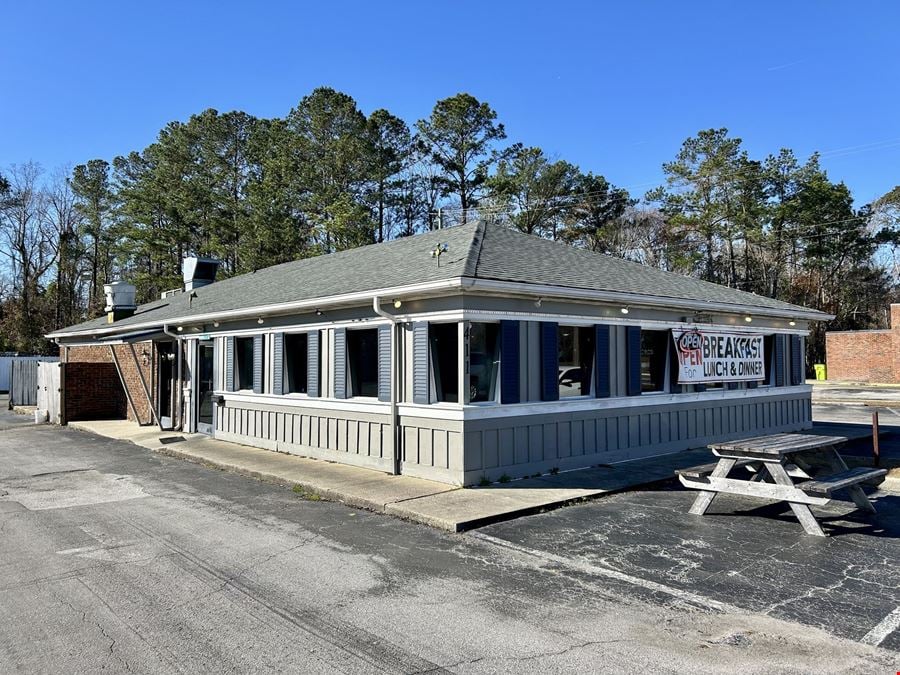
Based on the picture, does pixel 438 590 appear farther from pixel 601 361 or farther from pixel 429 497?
pixel 601 361

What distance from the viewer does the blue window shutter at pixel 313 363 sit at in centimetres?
1115

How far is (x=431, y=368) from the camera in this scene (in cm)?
912

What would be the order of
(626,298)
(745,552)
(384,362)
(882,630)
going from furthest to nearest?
(626,298)
(384,362)
(745,552)
(882,630)

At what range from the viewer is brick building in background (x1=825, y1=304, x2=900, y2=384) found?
34.5 meters

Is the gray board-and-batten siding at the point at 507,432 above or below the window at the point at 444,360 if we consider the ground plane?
below

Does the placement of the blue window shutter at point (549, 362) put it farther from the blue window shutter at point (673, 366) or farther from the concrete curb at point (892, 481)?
the concrete curb at point (892, 481)

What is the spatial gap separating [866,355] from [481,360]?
35.0 m

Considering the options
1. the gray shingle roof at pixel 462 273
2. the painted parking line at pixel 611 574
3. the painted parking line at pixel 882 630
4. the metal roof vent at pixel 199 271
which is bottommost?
the painted parking line at pixel 611 574

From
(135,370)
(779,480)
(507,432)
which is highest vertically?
(135,370)

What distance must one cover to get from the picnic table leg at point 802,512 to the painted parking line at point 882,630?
191 cm

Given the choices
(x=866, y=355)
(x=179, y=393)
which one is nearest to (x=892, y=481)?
(x=179, y=393)

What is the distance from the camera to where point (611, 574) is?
17.8ft

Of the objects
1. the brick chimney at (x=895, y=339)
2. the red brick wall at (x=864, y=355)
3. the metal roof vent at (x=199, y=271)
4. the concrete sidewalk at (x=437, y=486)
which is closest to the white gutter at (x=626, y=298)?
the concrete sidewalk at (x=437, y=486)

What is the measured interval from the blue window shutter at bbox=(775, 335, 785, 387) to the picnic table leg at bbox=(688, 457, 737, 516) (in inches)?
303
